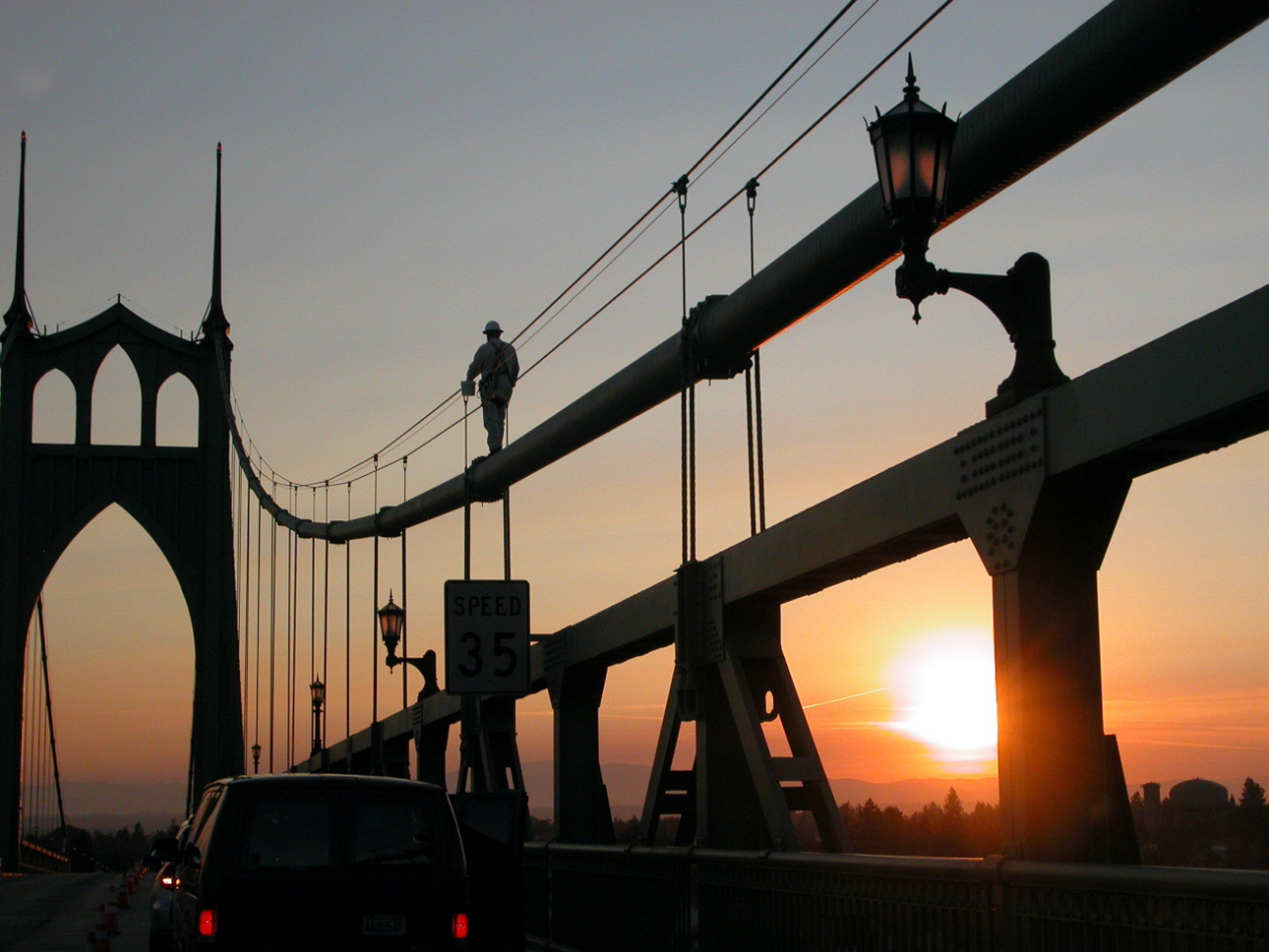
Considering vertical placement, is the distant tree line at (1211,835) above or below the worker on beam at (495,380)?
below

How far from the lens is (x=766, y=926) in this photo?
10305 mm

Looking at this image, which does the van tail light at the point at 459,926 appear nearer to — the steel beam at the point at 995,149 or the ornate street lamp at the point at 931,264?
the ornate street lamp at the point at 931,264

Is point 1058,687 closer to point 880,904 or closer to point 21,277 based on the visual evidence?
point 880,904

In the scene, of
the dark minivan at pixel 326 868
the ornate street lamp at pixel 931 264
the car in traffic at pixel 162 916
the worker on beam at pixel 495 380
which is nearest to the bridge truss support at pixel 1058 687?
the ornate street lamp at pixel 931 264

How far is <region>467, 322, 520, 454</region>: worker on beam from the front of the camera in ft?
82.0

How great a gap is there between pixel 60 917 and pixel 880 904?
62.3 feet

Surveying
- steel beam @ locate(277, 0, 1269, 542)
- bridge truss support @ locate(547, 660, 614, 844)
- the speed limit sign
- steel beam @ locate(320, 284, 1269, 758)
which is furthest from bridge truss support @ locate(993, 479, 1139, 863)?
bridge truss support @ locate(547, 660, 614, 844)

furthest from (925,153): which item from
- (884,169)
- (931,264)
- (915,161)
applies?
(931,264)

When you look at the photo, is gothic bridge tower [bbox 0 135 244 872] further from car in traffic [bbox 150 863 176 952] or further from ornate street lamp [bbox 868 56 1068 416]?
ornate street lamp [bbox 868 56 1068 416]

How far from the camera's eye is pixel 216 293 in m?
59.1

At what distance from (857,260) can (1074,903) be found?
6625 millimetres

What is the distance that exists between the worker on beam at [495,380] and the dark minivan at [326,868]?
1434cm

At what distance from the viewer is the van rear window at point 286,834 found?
10273 mm

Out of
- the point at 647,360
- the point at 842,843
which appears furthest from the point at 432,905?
the point at 647,360
